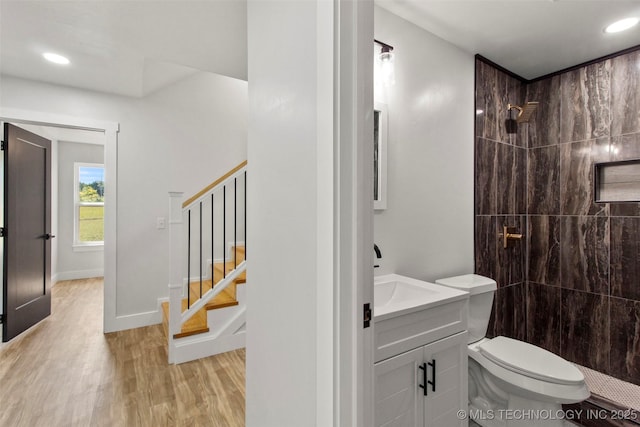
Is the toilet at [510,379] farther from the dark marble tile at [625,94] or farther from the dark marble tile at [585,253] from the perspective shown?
the dark marble tile at [625,94]

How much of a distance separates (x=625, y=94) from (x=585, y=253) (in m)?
1.18

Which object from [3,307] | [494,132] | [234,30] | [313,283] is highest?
[234,30]

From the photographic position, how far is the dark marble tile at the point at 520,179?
255 centimetres

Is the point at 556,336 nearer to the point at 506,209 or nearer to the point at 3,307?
the point at 506,209

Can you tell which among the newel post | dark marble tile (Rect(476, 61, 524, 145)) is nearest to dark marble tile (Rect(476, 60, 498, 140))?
dark marble tile (Rect(476, 61, 524, 145))

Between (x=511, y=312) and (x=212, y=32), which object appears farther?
(x=511, y=312)

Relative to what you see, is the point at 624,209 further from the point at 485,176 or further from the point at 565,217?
the point at 485,176

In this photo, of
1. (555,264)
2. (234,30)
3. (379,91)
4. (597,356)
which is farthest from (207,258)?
(597,356)

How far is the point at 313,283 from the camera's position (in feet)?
2.89

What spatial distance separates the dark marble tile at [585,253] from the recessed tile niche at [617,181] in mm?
179

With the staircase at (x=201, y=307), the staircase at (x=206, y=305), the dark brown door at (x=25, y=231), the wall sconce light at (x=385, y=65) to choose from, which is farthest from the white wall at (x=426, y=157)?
the dark brown door at (x=25, y=231)

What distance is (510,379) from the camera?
165 cm

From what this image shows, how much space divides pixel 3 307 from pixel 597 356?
4860 mm

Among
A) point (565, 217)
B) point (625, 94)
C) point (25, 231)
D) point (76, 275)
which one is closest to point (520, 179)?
point (565, 217)
